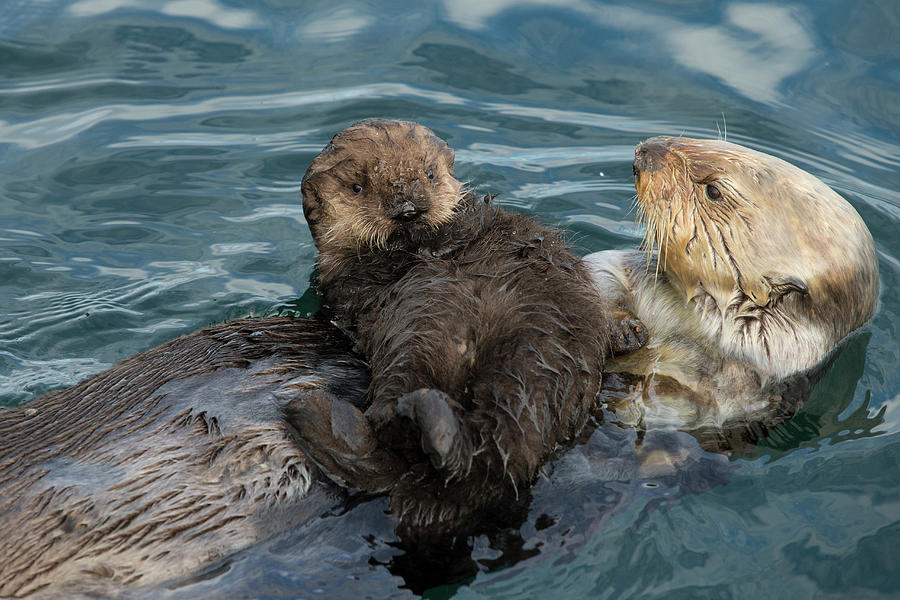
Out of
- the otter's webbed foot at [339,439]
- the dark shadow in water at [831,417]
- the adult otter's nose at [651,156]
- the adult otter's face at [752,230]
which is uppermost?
the adult otter's nose at [651,156]

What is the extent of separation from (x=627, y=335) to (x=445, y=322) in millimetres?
1064

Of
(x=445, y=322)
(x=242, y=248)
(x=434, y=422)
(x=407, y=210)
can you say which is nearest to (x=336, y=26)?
(x=242, y=248)

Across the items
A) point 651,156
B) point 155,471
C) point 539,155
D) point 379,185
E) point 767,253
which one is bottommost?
point 155,471

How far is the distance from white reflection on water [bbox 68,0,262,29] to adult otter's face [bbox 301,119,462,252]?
405 cm

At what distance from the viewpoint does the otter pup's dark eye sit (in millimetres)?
3876

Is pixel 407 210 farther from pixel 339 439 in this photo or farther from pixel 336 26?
pixel 336 26

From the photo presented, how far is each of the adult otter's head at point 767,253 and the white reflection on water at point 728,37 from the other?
352 centimetres

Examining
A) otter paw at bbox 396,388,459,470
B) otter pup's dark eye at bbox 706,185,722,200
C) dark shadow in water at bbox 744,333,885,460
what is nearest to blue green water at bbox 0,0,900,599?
dark shadow in water at bbox 744,333,885,460

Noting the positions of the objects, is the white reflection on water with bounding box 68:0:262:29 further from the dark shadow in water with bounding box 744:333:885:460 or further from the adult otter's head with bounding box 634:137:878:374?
the dark shadow in water with bounding box 744:333:885:460

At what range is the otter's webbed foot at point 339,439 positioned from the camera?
293cm

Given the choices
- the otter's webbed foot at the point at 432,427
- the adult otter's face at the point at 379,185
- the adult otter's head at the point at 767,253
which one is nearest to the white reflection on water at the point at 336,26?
the adult otter's face at the point at 379,185

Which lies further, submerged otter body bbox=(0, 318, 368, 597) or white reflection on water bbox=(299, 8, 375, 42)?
white reflection on water bbox=(299, 8, 375, 42)

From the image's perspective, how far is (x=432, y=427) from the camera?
2723mm

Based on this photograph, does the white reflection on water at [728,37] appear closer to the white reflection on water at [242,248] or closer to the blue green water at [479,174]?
the blue green water at [479,174]
